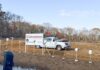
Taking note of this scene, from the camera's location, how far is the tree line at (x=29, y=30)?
304ft

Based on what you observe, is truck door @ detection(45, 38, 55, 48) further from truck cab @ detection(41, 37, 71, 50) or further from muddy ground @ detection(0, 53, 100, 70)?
muddy ground @ detection(0, 53, 100, 70)

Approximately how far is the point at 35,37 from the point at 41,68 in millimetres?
12716

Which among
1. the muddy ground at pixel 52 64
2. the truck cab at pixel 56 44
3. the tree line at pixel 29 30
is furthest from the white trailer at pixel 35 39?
the tree line at pixel 29 30

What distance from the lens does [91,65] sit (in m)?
→ 27.2

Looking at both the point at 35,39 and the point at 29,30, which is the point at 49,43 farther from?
the point at 29,30

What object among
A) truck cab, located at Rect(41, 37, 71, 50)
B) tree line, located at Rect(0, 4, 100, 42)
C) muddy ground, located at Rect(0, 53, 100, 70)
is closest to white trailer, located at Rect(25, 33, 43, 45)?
truck cab, located at Rect(41, 37, 71, 50)

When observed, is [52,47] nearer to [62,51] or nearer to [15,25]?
[62,51]

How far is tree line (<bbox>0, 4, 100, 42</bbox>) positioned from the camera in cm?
9256

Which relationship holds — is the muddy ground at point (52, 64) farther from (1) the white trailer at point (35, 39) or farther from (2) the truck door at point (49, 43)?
(2) the truck door at point (49, 43)

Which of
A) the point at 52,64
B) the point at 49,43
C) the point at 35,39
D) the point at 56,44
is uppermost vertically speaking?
the point at 35,39

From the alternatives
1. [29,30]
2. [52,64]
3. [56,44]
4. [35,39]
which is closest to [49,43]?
[56,44]

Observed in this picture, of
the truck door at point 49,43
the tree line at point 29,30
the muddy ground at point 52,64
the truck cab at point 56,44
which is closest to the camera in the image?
the muddy ground at point 52,64

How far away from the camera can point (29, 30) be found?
105m

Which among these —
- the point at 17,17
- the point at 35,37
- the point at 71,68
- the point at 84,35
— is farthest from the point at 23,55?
the point at 17,17
